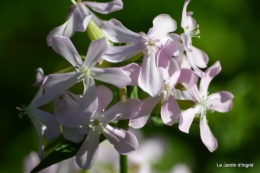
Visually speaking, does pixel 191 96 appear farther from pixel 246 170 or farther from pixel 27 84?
pixel 27 84

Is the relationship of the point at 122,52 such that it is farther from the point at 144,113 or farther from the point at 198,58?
the point at 198,58

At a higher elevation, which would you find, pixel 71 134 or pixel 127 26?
pixel 71 134

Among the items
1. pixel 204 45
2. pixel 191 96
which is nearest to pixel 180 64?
pixel 191 96

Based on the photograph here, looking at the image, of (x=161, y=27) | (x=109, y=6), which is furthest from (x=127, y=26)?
(x=161, y=27)

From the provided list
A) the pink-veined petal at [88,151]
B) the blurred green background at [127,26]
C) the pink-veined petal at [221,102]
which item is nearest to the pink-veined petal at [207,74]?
the pink-veined petal at [221,102]

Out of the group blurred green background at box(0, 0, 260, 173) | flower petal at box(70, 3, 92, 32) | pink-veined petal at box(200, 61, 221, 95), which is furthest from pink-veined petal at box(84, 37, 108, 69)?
blurred green background at box(0, 0, 260, 173)
